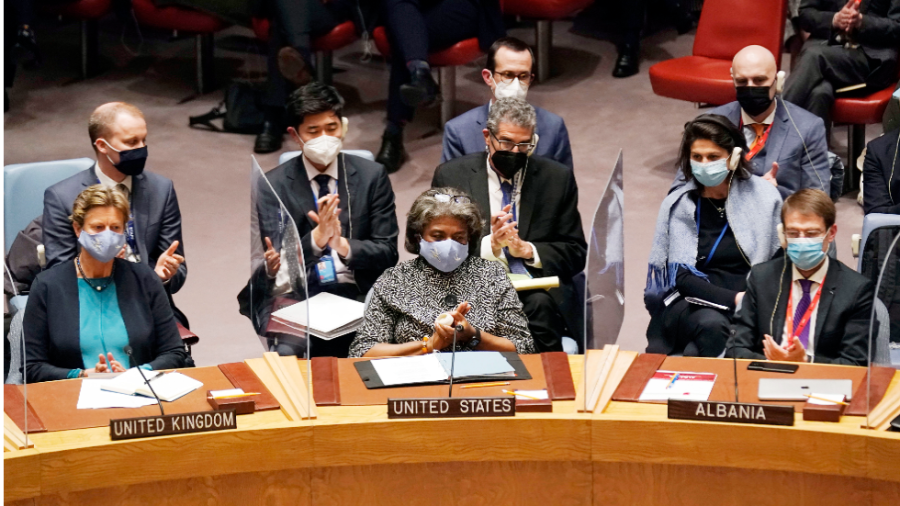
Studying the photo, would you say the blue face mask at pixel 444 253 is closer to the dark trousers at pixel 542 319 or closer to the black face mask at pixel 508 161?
the dark trousers at pixel 542 319

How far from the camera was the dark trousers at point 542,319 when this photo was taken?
383cm

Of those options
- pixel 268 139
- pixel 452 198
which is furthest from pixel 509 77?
pixel 268 139

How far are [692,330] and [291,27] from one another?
11.0 ft

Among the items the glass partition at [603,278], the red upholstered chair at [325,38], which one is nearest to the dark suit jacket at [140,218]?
the glass partition at [603,278]

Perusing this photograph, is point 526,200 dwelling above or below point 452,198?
below

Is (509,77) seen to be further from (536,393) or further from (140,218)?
(536,393)

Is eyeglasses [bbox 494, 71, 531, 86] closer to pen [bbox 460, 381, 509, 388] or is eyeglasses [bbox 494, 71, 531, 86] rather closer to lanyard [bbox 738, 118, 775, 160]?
lanyard [bbox 738, 118, 775, 160]

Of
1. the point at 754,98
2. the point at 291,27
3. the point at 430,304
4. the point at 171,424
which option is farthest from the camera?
the point at 291,27

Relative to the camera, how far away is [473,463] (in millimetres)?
2826

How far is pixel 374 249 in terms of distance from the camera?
4.01 meters

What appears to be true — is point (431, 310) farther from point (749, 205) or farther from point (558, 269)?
point (749, 205)

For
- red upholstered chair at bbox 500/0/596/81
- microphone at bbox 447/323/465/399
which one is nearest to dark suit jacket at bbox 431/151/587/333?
microphone at bbox 447/323/465/399

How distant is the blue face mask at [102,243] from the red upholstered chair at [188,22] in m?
3.84

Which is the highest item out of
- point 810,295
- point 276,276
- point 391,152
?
point 276,276
